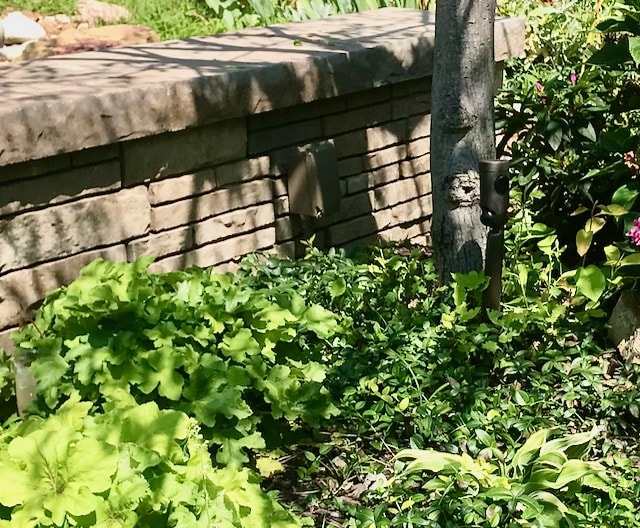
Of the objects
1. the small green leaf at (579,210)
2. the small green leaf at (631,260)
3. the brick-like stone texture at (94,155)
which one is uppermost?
the brick-like stone texture at (94,155)

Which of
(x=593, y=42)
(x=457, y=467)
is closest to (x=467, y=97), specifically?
(x=457, y=467)

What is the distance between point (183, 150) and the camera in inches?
166

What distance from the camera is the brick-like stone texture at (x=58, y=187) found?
11.9 feet

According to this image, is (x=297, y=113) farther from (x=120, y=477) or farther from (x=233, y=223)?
(x=120, y=477)

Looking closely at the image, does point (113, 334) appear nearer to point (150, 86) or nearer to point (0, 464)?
point (0, 464)

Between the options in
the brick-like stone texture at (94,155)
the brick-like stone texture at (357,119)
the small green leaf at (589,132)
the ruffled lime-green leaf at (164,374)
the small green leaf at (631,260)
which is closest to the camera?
the ruffled lime-green leaf at (164,374)

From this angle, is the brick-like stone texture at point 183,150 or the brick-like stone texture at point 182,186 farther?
the brick-like stone texture at point 182,186

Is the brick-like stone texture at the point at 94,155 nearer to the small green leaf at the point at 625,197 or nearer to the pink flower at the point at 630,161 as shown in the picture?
the small green leaf at the point at 625,197

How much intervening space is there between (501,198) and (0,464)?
2.21 metres

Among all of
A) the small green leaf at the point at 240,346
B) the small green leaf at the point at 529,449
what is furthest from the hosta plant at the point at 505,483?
the small green leaf at the point at 240,346

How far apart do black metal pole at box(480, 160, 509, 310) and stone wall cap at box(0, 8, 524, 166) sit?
3.73 ft

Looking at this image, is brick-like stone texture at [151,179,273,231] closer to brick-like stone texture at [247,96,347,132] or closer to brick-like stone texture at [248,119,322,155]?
brick-like stone texture at [248,119,322,155]

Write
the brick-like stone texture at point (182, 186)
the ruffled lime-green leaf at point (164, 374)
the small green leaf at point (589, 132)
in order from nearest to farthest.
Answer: the ruffled lime-green leaf at point (164, 374) < the brick-like stone texture at point (182, 186) < the small green leaf at point (589, 132)

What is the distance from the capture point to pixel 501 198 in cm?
383
